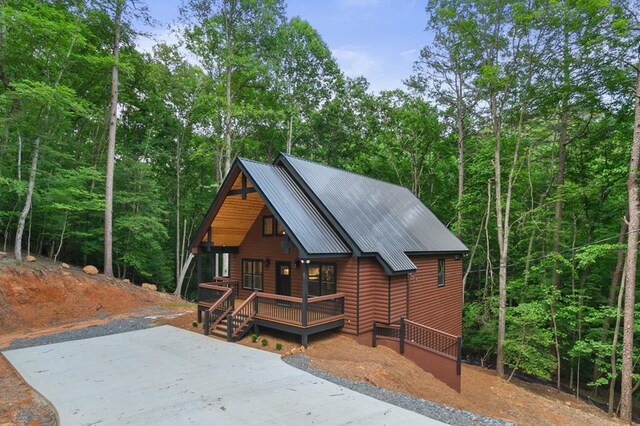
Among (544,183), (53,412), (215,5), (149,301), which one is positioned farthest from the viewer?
(544,183)

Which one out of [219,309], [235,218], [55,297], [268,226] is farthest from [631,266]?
[55,297]

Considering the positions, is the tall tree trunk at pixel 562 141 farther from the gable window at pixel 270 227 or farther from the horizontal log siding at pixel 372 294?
the gable window at pixel 270 227

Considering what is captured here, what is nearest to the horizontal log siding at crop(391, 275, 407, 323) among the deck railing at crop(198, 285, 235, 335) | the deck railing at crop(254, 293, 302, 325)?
the deck railing at crop(254, 293, 302, 325)

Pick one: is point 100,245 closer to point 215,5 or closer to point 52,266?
point 52,266

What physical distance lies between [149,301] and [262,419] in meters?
14.3

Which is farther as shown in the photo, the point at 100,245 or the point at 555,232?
the point at 100,245

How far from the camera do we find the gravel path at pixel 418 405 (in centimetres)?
584

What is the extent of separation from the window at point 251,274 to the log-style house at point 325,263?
0.14 feet

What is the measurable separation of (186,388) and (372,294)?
636cm

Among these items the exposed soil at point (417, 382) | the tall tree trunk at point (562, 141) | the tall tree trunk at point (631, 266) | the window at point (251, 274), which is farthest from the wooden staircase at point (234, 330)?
the tall tree trunk at point (562, 141)

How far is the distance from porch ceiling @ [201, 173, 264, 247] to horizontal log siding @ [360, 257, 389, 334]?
498cm

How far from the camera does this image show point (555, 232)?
16.1 meters

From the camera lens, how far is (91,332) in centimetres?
1177

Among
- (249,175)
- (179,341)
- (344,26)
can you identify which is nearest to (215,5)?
(344,26)
